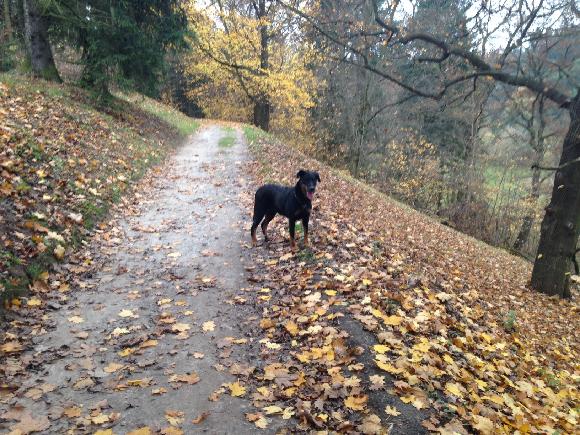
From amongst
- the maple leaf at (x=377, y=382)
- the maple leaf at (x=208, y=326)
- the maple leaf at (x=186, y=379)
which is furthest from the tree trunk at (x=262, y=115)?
the maple leaf at (x=377, y=382)

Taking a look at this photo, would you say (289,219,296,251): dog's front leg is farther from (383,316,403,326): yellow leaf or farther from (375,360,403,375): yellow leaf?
(375,360,403,375): yellow leaf

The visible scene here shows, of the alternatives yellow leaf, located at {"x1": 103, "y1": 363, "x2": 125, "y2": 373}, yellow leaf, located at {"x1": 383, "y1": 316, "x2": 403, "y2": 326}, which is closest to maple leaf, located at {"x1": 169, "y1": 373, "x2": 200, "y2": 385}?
yellow leaf, located at {"x1": 103, "y1": 363, "x2": 125, "y2": 373}

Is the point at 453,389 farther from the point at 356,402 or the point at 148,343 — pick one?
the point at 148,343

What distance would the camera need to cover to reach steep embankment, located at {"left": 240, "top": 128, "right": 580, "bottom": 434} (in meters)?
4.15

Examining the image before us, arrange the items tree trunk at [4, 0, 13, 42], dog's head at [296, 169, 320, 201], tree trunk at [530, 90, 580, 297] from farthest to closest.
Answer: tree trunk at [4, 0, 13, 42] < tree trunk at [530, 90, 580, 297] < dog's head at [296, 169, 320, 201]

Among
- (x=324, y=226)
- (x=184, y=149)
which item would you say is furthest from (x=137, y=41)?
(x=324, y=226)

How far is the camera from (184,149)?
19359mm

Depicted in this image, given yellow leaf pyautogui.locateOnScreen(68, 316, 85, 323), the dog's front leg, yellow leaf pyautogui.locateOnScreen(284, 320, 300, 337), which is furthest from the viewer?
the dog's front leg

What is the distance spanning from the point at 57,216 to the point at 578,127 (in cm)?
1068

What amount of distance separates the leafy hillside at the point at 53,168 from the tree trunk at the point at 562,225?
10011 mm

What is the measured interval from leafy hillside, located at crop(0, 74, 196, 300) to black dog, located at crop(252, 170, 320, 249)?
130 inches

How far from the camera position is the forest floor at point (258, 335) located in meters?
4.00

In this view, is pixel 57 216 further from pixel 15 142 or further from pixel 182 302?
pixel 182 302

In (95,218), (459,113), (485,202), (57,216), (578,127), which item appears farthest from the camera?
(459,113)
